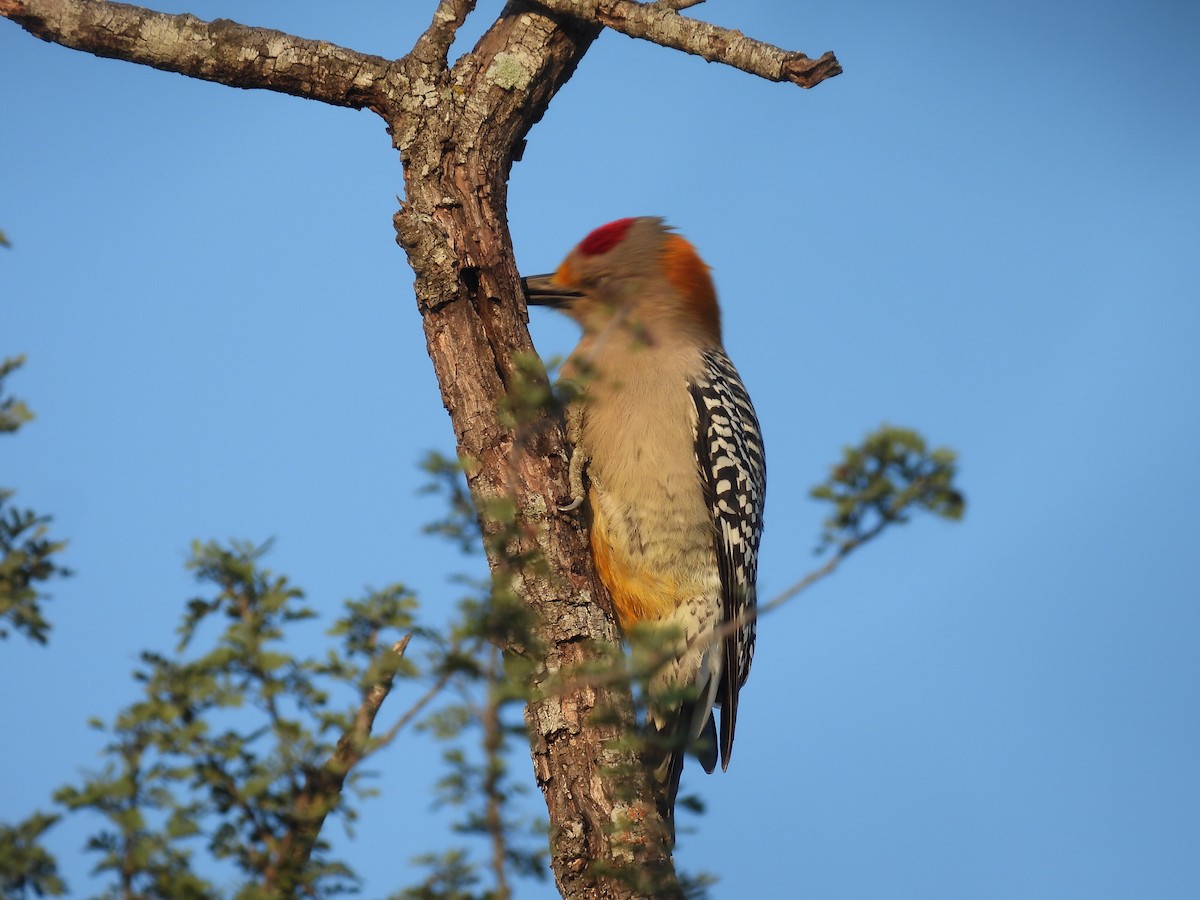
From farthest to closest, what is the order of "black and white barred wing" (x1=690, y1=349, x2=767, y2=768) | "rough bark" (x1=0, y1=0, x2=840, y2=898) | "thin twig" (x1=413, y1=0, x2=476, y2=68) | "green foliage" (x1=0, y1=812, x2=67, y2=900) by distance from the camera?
1. "black and white barred wing" (x1=690, y1=349, x2=767, y2=768)
2. "thin twig" (x1=413, y1=0, x2=476, y2=68)
3. "rough bark" (x1=0, y1=0, x2=840, y2=898)
4. "green foliage" (x1=0, y1=812, x2=67, y2=900)

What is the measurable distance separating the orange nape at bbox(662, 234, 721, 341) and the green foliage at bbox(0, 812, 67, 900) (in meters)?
5.23

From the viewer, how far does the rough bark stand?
458 cm

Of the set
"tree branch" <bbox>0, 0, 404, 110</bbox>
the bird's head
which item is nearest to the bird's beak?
the bird's head

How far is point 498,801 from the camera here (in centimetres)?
243

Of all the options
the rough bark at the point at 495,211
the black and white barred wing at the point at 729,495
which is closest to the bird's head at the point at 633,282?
the black and white barred wing at the point at 729,495

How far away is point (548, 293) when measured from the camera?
6965 mm

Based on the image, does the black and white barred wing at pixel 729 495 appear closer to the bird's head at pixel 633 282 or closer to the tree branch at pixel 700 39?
the bird's head at pixel 633 282

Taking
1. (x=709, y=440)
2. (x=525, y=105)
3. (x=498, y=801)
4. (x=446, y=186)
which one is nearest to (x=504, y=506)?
(x=498, y=801)

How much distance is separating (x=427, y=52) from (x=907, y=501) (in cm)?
342

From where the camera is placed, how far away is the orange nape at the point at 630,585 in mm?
6152

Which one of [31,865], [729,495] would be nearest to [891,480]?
[31,865]

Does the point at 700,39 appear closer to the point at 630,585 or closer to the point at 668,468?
the point at 668,468

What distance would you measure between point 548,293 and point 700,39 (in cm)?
222

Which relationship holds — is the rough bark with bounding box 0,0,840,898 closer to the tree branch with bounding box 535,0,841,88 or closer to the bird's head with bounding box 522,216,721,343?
the tree branch with bounding box 535,0,841,88
